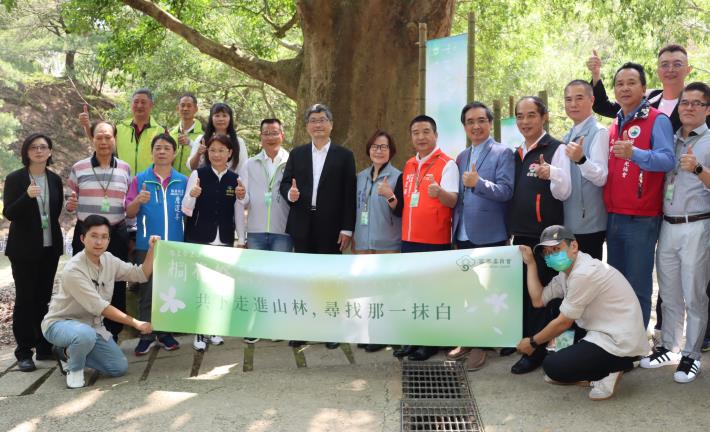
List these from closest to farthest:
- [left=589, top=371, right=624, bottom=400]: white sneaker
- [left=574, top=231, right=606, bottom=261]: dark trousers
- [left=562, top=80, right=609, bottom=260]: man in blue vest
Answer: [left=589, top=371, right=624, bottom=400]: white sneaker → [left=562, top=80, right=609, bottom=260]: man in blue vest → [left=574, top=231, right=606, bottom=261]: dark trousers

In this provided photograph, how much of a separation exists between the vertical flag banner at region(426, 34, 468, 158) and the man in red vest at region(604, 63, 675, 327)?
6.02 ft

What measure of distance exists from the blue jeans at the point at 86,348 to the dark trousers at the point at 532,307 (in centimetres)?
310

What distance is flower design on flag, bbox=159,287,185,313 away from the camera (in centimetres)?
491

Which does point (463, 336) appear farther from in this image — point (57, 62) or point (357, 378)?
point (57, 62)

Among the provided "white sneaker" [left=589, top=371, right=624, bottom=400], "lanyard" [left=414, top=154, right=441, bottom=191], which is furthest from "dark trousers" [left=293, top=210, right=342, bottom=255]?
"white sneaker" [left=589, top=371, right=624, bottom=400]

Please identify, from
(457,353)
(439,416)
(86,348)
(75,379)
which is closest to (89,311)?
(86,348)

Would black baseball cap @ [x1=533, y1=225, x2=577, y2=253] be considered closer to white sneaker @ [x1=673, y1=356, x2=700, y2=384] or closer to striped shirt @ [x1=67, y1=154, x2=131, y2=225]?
white sneaker @ [x1=673, y1=356, x2=700, y2=384]

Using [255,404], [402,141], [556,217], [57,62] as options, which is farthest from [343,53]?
[57,62]

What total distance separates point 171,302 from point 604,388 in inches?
125

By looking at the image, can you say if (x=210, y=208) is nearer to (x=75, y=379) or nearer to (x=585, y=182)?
(x=75, y=379)

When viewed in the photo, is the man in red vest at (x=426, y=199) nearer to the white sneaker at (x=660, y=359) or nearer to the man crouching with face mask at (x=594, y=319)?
the man crouching with face mask at (x=594, y=319)

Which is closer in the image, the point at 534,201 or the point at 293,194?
the point at 534,201

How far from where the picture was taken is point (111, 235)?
17.5 ft

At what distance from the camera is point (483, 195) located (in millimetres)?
4680
